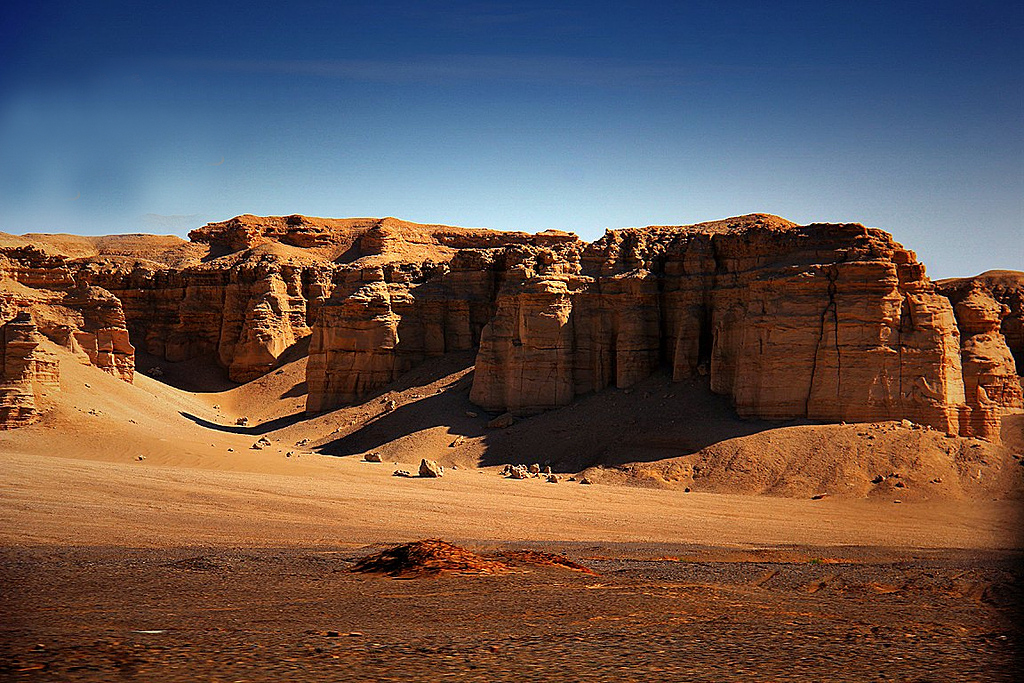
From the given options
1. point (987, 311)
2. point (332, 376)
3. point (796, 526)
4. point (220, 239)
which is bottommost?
point (796, 526)

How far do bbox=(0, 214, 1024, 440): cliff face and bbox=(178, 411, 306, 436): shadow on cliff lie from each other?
7.01ft

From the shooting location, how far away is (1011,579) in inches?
594

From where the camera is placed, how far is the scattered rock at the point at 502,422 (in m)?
39.7

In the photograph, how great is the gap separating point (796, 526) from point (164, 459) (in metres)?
21.1

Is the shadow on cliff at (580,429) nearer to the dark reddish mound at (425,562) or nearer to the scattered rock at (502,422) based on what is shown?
the scattered rock at (502,422)

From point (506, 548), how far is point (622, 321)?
2151 cm

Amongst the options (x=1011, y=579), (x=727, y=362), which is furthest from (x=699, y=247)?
(x=1011, y=579)

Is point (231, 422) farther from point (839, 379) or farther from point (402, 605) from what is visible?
point (402, 605)

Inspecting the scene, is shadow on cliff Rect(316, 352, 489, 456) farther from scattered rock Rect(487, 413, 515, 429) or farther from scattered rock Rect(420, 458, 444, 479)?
scattered rock Rect(420, 458, 444, 479)

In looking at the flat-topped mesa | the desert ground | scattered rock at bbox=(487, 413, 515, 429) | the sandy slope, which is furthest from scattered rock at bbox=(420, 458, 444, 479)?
the flat-topped mesa

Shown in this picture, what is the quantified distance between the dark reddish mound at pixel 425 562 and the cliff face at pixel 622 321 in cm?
1853

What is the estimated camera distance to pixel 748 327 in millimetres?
32531

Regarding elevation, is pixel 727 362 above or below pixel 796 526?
above

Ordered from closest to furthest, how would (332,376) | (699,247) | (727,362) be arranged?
(727,362) → (699,247) → (332,376)
